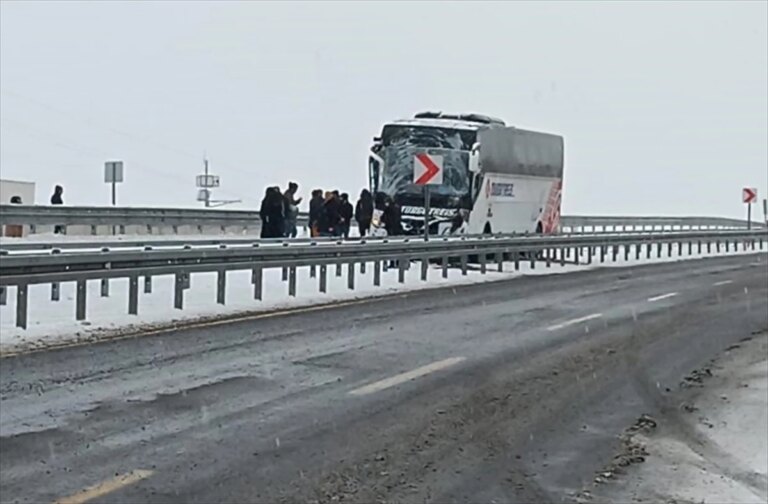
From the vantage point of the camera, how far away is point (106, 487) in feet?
24.4

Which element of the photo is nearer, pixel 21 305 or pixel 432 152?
pixel 21 305

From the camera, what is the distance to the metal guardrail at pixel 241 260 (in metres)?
15.0

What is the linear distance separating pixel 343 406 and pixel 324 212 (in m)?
20.4

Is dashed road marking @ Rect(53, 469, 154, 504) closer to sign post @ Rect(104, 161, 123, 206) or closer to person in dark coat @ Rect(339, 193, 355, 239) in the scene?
person in dark coat @ Rect(339, 193, 355, 239)

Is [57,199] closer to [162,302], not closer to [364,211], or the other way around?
[364,211]

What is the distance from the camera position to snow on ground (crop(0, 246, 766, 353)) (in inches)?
581

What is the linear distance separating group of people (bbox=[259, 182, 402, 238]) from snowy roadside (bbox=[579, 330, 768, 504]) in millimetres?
15194

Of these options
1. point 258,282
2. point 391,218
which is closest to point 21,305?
point 258,282

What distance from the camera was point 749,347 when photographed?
51.5ft

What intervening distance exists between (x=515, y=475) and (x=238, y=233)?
35.4 meters

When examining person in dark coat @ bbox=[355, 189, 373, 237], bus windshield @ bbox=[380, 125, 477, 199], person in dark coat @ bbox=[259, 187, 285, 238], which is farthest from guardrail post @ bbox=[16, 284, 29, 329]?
bus windshield @ bbox=[380, 125, 477, 199]

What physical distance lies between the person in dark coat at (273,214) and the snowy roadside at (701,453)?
49.7 ft

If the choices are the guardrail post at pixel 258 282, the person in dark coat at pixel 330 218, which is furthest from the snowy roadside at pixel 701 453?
the person in dark coat at pixel 330 218

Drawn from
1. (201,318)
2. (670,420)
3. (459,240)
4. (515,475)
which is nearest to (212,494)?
(515,475)
